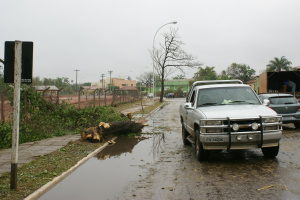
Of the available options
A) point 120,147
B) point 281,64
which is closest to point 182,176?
point 120,147

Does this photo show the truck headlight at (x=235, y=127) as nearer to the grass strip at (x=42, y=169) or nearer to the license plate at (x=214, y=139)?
the license plate at (x=214, y=139)

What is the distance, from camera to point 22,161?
715 centimetres

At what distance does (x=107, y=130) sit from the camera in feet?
36.0

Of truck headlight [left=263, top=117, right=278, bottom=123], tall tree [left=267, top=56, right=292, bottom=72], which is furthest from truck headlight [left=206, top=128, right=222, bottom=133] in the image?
tall tree [left=267, top=56, right=292, bottom=72]

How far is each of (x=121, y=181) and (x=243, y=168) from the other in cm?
267

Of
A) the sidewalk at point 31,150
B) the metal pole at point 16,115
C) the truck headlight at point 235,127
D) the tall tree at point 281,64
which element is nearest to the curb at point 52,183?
the metal pole at point 16,115

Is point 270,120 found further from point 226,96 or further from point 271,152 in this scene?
point 226,96

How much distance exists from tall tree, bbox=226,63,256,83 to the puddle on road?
3534 inches

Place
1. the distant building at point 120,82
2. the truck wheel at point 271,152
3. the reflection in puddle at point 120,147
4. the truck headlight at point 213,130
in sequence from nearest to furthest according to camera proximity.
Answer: the truck headlight at point 213,130, the truck wheel at point 271,152, the reflection in puddle at point 120,147, the distant building at point 120,82

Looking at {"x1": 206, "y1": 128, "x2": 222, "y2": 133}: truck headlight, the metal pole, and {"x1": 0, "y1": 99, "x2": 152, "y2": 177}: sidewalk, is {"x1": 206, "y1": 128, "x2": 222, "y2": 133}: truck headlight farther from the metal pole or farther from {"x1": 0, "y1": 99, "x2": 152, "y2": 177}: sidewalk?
{"x1": 0, "y1": 99, "x2": 152, "y2": 177}: sidewalk

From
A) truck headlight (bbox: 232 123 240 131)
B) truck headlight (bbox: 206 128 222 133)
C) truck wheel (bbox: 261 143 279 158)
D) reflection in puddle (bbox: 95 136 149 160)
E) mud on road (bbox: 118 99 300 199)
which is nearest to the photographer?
mud on road (bbox: 118 99 300 199)

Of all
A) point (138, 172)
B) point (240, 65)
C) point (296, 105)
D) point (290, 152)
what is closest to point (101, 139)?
point (138, 172)

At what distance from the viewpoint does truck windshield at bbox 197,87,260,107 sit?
7723 mm

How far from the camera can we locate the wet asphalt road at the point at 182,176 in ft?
15.8
